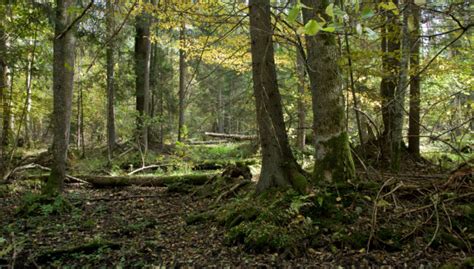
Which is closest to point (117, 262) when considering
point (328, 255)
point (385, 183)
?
point (328, 255)

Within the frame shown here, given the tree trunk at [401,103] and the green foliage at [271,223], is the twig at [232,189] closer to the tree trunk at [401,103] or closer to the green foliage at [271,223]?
the green foliage at [271,223]

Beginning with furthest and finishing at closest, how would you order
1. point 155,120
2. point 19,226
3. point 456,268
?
point 155,120
point 19,226
point 456,268

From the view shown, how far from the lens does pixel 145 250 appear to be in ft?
14.7

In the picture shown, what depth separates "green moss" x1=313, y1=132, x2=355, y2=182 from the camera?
4.98m

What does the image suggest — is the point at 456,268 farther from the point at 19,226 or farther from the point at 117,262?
the point at 19,226

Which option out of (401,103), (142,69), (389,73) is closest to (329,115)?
(401,103)

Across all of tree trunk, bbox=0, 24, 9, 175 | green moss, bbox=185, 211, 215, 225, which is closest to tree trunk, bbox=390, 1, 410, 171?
green moss, bbox=185, 211, 215, 225

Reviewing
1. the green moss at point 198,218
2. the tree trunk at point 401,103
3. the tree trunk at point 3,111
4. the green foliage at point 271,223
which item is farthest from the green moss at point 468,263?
the tree trunk at point 3,111

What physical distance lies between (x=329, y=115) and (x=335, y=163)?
2.27 feet

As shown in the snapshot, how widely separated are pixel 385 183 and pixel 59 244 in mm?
4555

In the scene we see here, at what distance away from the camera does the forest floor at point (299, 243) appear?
12.6ft

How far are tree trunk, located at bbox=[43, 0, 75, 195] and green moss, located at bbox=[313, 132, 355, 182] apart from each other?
200 inches

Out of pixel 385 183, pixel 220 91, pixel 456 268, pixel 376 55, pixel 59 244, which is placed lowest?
pixel 59 244

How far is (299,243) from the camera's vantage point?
13.5 feet
